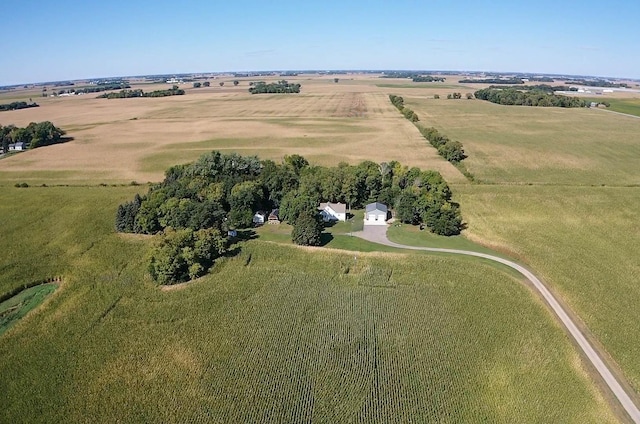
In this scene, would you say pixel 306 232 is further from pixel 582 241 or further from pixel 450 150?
pixel 450 150

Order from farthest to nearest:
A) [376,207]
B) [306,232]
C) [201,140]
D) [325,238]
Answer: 1. [201,140]
2. [376,207]
3. [325,238]
4. [306,232]

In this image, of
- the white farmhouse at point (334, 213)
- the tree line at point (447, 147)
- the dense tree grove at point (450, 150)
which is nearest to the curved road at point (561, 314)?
the white farmhouse at point (334, 213)

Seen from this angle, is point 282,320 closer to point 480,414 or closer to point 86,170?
point 480,414

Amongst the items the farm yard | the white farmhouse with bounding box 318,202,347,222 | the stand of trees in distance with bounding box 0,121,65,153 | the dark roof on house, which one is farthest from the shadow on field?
the stand of trees in distance with bounding box 0,121,65,153

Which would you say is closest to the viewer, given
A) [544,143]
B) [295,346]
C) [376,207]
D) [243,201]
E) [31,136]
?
[295,346]

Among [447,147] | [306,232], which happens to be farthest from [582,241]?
[447,147]

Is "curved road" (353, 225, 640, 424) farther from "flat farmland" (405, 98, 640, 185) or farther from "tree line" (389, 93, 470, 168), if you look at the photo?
"tree line" (389, 93, 470, 168)

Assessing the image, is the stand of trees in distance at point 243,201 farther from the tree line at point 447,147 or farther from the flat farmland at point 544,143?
the flat farmland at point 544,143

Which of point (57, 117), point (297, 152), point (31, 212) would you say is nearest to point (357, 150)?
point (297, 152)
